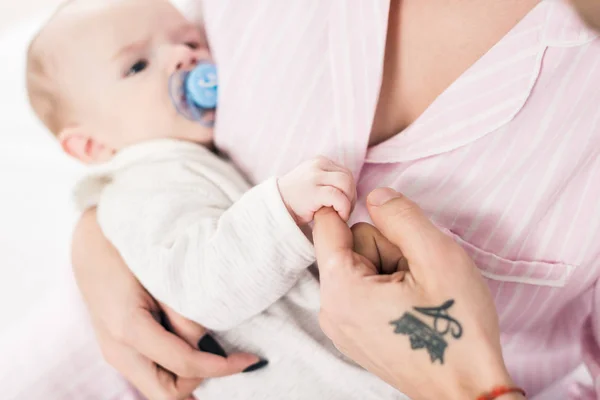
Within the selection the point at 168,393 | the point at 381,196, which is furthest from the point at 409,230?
the point at 168,393

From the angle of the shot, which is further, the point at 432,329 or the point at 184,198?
the point at 184,198

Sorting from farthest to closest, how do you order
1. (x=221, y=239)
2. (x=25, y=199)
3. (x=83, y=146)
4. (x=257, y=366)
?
(x=25, y=199), (x=83, y=146), (x=257, y=366), (x=221, y=239)

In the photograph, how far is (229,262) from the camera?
25.3 inches

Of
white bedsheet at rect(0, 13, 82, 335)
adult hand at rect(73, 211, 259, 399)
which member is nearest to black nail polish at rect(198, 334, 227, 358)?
adult hand at rect(73, 211, 259, 399)

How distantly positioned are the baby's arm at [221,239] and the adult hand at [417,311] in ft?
0.29

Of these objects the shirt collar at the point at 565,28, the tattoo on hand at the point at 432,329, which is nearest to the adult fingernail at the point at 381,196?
the tattoo on hand at the point at 432,329

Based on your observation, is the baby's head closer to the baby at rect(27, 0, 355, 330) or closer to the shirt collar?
the baby at rect(27, 0, 355, 330)

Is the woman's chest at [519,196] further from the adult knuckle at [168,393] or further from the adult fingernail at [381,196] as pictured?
the adult knuckle at [168,393]

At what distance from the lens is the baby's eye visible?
82 centimetres

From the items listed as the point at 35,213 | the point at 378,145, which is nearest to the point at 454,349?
the point at 378,145

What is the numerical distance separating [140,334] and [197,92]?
37 cm

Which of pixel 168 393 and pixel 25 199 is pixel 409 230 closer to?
pixel 168 393

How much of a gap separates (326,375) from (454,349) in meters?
0.32

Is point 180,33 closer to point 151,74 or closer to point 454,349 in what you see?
point 151,74
